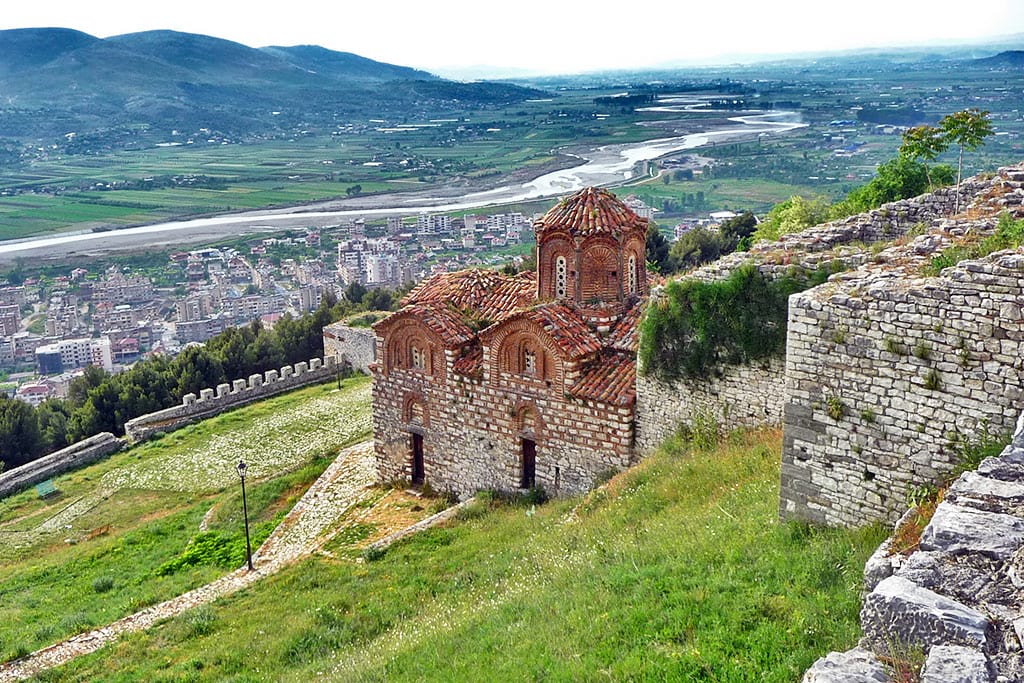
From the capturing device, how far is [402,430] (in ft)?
53.3

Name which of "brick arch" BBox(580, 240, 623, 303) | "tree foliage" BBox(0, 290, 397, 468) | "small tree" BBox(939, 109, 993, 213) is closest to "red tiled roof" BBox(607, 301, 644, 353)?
"brick arch" BBox(580, 240, 623, 303)

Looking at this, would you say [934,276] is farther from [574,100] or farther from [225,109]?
[225,109]

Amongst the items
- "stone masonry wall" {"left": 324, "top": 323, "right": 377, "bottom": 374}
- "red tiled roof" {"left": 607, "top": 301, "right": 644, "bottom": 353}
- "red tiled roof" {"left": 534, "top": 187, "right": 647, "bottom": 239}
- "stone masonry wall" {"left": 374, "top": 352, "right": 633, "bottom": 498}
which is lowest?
"stone masonry wall" {"left": 324, "top": 323, "right": 377, "bottom": 374}

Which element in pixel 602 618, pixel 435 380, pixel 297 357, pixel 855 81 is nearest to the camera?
pixel 602 618

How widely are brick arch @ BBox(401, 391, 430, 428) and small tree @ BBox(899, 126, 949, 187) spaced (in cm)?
1344

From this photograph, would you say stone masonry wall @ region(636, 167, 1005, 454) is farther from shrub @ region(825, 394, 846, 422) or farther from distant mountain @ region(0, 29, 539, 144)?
distant mountain @ region(0, 29, 539, 144)

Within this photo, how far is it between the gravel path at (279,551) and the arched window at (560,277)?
5811mm

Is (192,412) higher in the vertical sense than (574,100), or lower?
lower

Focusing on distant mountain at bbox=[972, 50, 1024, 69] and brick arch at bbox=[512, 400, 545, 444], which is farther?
→ distant mountain at bbox=[972, 50, 1024, 69]

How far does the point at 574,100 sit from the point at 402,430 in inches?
4336

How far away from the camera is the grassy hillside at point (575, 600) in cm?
585

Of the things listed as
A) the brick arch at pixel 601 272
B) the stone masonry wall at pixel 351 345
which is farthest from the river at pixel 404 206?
the brick arch at pixel 601 272

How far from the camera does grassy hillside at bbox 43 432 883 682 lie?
5848 mm

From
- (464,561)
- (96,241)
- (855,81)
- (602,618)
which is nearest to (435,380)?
(464,561)
